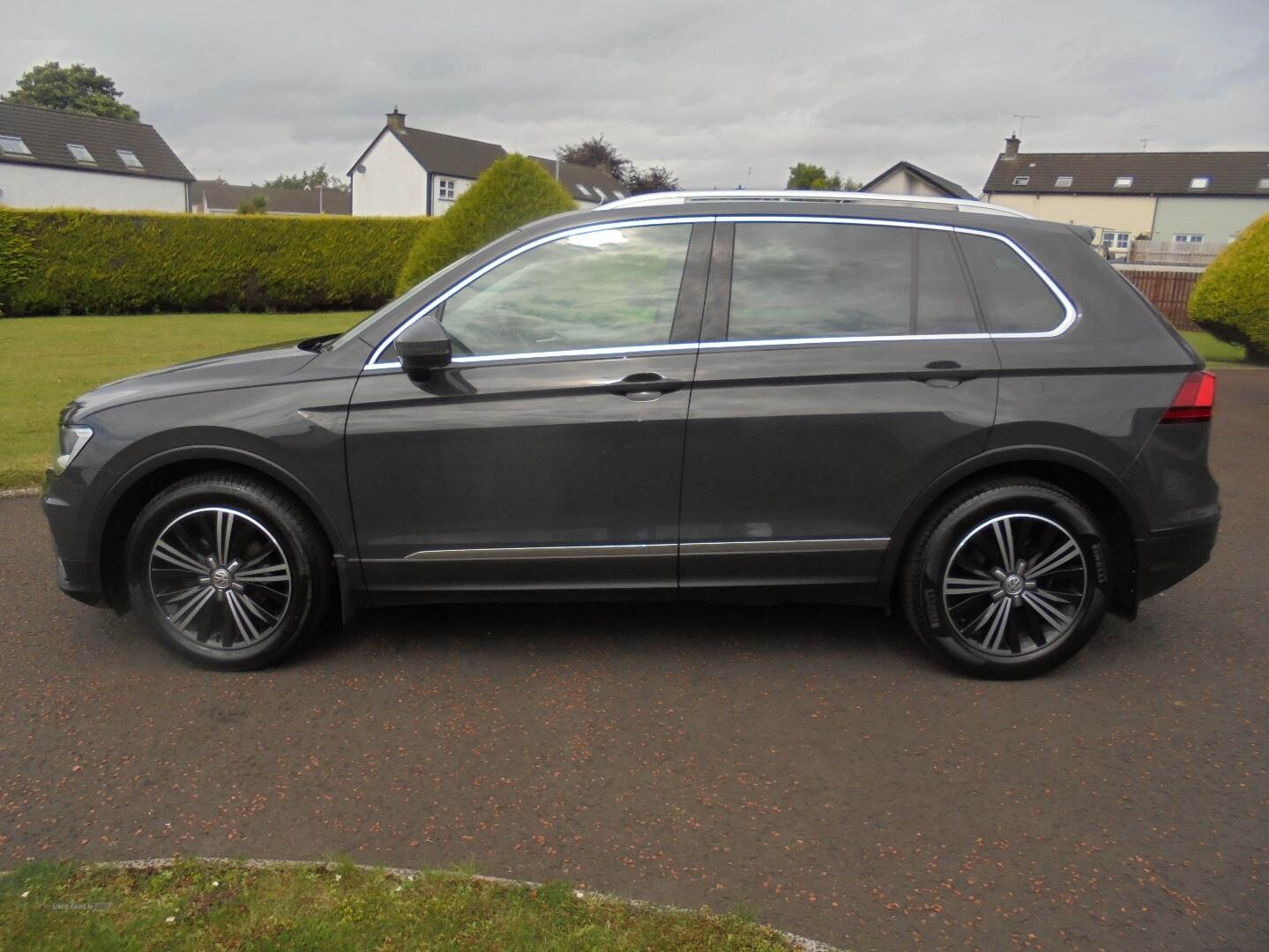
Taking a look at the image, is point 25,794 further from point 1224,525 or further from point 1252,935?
point 1224,525

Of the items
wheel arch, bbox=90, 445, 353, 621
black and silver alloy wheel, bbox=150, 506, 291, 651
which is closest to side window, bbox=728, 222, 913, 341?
wheel arch, bbox=90, 445, 353, 621

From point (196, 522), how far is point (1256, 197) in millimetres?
71683

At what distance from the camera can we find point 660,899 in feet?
9.17

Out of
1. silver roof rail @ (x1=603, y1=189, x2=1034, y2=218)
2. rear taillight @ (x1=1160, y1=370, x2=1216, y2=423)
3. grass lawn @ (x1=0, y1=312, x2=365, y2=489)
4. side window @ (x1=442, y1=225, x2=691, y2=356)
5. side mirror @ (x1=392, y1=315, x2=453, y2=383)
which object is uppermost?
silver roof rail @ (x1=603, y1=189, x2=1034, y2=218)

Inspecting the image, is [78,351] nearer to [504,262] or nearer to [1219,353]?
[504,262]

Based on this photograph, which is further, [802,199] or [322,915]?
[802,199]

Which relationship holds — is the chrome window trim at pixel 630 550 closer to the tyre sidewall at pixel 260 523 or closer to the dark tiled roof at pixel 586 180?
the tyre sidewall at pixel 260 523

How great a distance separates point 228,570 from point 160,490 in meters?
0.45

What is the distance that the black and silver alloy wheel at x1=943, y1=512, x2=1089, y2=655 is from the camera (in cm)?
416

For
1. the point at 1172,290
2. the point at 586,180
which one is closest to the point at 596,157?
the point at 586,180

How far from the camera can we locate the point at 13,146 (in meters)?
48.8

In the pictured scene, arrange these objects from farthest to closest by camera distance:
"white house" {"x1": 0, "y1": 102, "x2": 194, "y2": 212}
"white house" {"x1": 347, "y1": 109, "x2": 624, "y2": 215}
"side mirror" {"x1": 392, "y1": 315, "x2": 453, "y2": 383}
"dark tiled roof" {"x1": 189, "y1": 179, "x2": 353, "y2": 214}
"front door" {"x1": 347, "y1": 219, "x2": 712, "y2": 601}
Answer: "dark tiled roof" {"x1": 189, "y1": 179, "x2": 353, "y2": 214}
"white house" {"x1": 347, "y1": 109, "x2": 624, "y2": 215}
"white house" {"x1": 0, "y1": 102, "x2": 194, "y2": 212}
"front door" {"x1": 347, "y1": 219, "x2": 712, "y2": 601}
"side mirror" {"x1": 392, "y1": 315, "x2": 453, "y2": 383}

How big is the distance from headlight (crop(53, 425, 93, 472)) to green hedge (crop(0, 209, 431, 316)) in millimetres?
22023

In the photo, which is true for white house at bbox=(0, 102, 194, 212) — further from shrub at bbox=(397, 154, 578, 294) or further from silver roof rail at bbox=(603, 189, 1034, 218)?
silver roof rail at bbox=(603, 189, 1034, 218)
